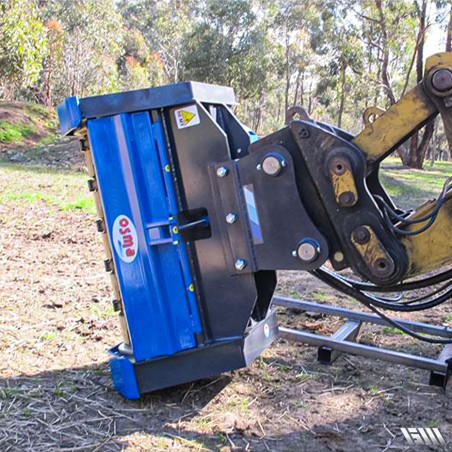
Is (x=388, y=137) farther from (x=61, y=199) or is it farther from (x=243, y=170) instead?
(x=61, y=199)

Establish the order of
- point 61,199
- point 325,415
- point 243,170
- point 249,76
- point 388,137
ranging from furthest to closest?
point 249,76
point 61,199
point 325,415
point 243,170
point 388,137

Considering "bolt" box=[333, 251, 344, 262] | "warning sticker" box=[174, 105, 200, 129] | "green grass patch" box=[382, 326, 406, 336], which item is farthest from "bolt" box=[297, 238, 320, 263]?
"green grass patch" box=[382, 326, 406, 336]

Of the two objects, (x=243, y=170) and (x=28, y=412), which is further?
(x=28, y=412)

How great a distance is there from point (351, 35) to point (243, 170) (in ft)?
95.6

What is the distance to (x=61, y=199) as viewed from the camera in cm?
959

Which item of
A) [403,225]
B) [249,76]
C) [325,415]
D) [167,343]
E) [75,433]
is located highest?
[249,76]

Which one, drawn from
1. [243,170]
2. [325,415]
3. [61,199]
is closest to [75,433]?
[325,415]

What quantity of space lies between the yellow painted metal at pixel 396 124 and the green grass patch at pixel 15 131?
1655 centimetres

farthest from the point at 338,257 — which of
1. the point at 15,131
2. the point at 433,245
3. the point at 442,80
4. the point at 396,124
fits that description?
the point at 15,131

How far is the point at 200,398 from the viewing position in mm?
3053

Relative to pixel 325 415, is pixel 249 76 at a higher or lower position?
higher

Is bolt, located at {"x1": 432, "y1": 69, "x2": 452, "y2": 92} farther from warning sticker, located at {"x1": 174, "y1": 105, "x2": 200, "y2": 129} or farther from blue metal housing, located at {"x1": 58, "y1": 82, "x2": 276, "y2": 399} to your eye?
warning sticker, located at {"x1": 174, "y1": 105, "x2": 200, "y2": 129}

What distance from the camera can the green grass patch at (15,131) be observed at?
17625 millimetres

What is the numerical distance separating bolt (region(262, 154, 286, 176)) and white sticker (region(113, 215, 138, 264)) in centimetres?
71
